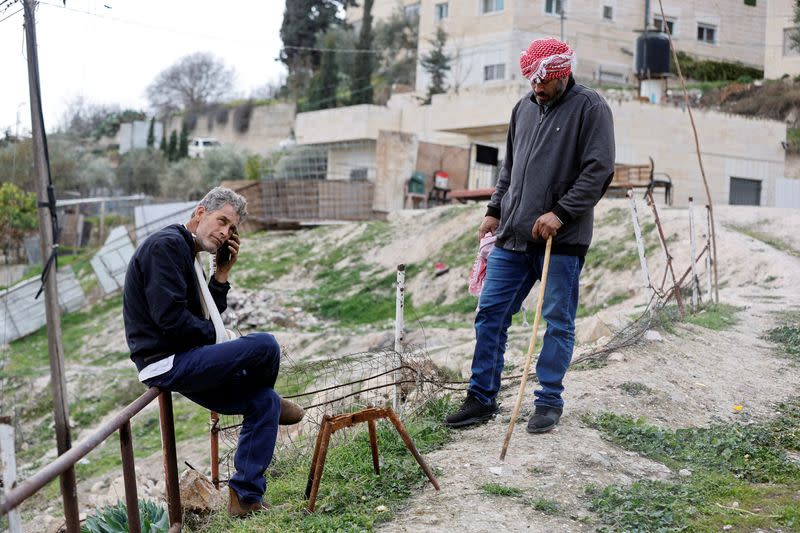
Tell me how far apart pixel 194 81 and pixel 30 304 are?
51818 mm

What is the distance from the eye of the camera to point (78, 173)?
1966 inches

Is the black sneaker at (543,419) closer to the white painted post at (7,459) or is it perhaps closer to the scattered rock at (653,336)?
the scattered rock at (653,336)

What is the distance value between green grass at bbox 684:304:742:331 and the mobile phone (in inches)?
219

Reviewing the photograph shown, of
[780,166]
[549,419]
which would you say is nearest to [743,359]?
[549,419]

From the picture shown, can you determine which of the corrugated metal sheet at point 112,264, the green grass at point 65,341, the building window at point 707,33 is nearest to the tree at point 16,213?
the corrugated metal sheet at point 112,264

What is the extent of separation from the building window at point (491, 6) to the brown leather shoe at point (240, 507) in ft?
117

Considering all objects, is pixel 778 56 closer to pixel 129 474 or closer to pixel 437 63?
pixel 437 63

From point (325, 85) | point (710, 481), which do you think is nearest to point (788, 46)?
point (325, 85)

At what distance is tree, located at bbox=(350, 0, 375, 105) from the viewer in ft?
142

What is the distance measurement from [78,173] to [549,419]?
48.4 meters

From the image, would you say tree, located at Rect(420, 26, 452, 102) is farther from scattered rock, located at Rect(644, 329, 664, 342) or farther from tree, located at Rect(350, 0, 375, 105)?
scattered rock, located at Rect(644, 329, 664, 342)

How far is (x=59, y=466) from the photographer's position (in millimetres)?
3385

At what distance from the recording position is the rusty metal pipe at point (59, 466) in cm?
301

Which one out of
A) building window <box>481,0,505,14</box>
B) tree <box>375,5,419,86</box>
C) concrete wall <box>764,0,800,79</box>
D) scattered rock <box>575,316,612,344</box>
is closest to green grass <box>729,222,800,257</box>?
scattered rock <box>575,316,612,344</box>
